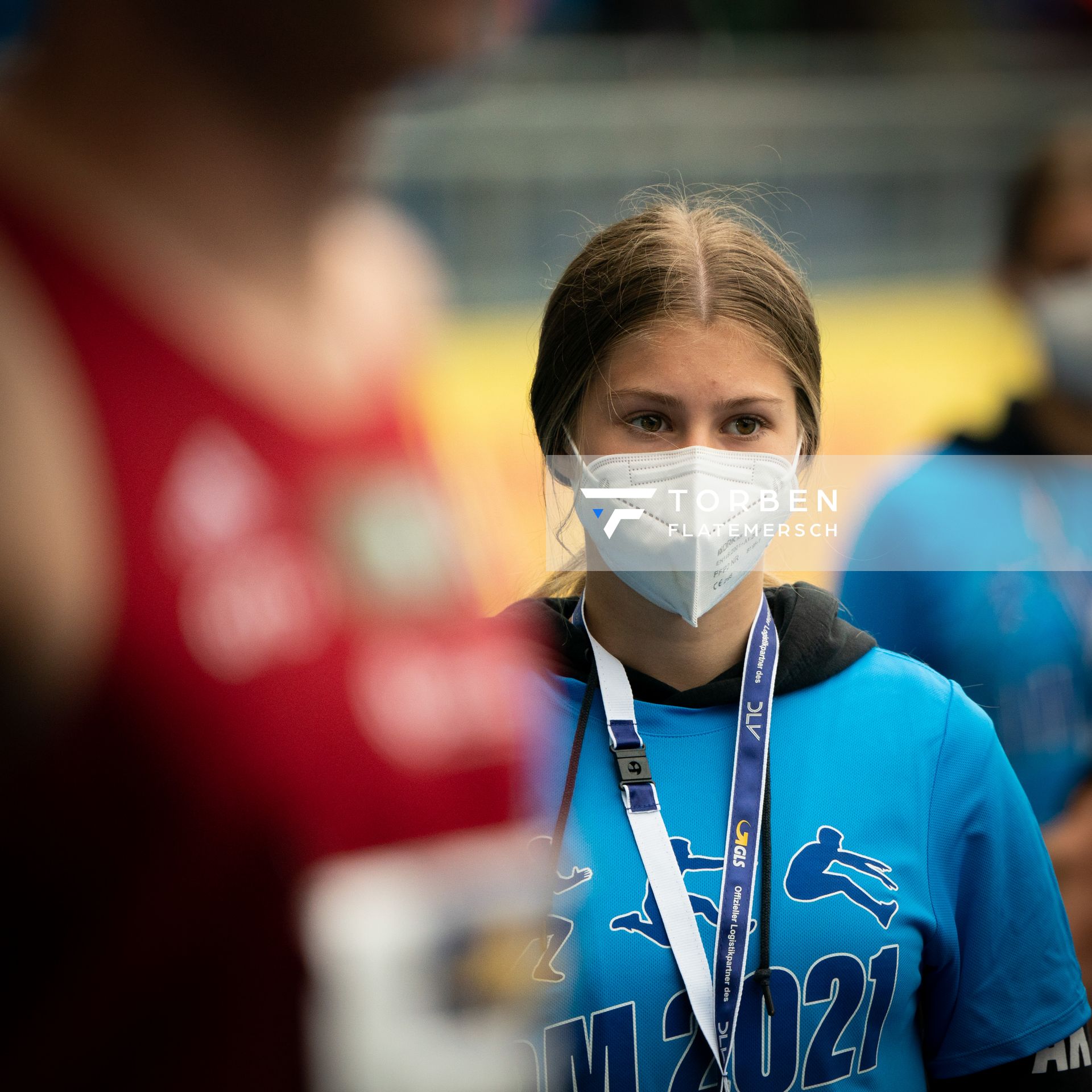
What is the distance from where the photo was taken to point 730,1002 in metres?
1.00

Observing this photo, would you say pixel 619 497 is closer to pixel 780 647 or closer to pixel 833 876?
pixel 780 647

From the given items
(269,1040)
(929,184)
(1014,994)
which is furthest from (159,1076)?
(929,184)

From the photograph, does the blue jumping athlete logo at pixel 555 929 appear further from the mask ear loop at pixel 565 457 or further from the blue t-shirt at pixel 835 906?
the mask ear loop at pixel 565 457

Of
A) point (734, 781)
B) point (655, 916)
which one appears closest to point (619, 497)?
point (734, 781)

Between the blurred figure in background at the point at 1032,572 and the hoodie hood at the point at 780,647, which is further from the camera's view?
the blurred figure in background at the point at 1032,572

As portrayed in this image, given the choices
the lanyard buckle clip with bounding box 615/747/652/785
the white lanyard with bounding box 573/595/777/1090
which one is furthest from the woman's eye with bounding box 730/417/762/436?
the lanyard buckle clip with bounding box 615/747/652/785

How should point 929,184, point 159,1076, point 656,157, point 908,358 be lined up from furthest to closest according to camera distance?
1. point 908,358
2. point 929,184
3. point 656,157
4. point 159,1076

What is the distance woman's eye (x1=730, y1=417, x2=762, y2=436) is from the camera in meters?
1.07

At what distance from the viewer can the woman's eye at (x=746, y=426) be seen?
3.50 feet

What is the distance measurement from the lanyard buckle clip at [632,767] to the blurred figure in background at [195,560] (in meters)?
0.46

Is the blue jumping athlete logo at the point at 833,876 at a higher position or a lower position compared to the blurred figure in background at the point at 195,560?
lower

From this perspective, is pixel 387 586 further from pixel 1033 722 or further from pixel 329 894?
pixel 1033 722

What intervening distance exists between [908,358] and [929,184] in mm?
249

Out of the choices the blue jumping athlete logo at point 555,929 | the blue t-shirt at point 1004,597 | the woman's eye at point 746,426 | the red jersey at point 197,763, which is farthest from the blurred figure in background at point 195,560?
the blue t-shirt at point 1004,597
